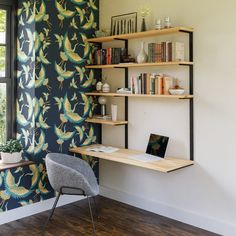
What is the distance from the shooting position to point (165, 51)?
3445 mm

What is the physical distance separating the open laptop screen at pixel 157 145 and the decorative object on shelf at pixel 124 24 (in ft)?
4.16

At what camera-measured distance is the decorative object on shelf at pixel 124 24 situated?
12.8 feet

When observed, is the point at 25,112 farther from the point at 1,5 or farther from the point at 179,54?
the point at 179,54

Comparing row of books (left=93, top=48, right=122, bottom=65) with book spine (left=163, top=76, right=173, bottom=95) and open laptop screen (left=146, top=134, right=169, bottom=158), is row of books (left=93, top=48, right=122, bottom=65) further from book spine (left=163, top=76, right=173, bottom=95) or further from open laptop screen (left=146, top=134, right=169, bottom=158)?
open laptop screen (left=146, top=134, right=169, bottom=158)

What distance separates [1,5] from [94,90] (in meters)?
1.48

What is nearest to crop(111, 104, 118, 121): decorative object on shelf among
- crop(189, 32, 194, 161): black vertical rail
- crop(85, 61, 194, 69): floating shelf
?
crop(85, 61, 194, 69): floating shelf

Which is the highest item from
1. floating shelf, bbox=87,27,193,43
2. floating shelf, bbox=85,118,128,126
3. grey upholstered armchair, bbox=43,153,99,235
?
floating shelf, bbox=87,27,193,43

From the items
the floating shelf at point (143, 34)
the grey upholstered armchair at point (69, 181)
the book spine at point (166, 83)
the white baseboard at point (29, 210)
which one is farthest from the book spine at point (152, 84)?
the white baseboard at point (29, 210)

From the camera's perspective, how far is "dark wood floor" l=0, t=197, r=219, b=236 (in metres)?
3.29

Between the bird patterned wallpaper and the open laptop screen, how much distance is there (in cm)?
96

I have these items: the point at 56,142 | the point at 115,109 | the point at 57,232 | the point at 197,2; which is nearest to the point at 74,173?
the point at 57,232

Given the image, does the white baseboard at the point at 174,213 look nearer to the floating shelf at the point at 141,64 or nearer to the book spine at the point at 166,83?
the book spine at the point at 166,83

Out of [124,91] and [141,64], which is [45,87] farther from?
[141,64]

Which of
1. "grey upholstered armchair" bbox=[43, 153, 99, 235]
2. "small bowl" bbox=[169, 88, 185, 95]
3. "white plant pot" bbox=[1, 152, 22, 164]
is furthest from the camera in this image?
"white plant pot" bbox=[1, 152, 22, 164]
